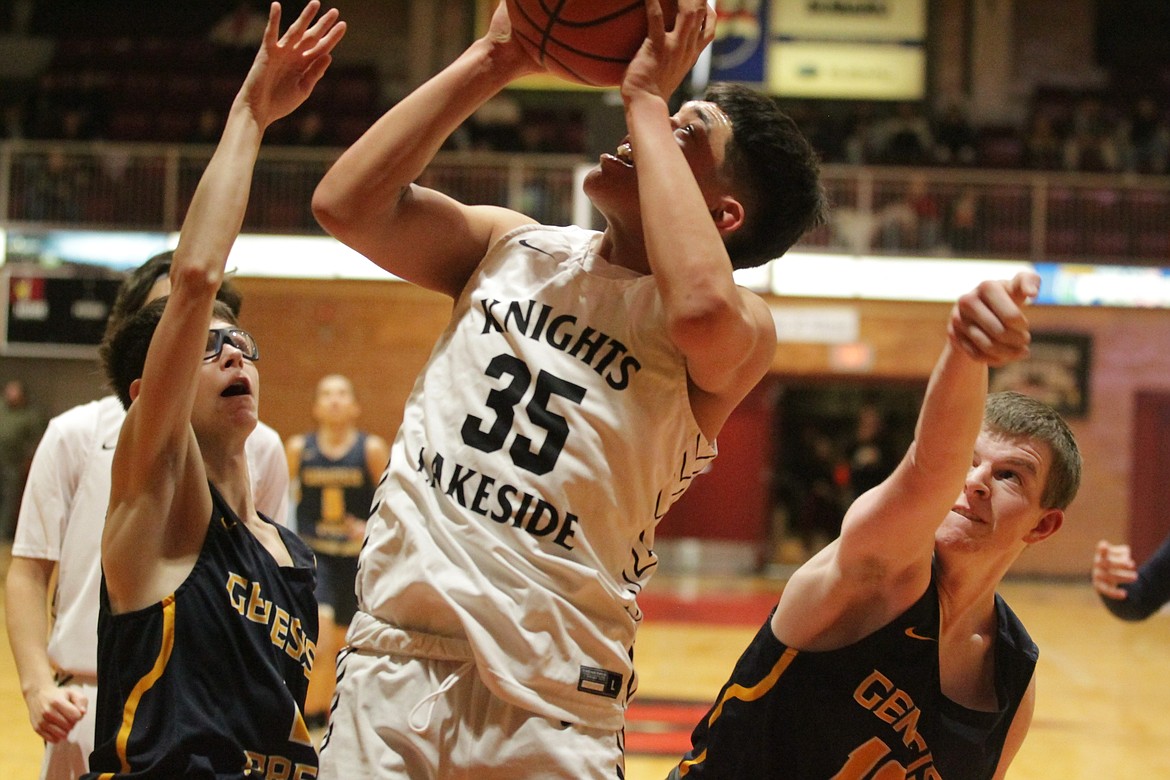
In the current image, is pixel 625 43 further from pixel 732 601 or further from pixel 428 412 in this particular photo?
pixel 732 601

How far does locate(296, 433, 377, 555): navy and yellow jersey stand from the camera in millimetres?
6891

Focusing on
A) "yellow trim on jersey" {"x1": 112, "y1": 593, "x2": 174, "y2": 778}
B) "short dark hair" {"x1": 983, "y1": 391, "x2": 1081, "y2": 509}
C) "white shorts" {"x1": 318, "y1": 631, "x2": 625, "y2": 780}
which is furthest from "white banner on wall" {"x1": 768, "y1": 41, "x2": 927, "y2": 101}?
"white shorts" {"x1": 318, "y1": 631, "x2": 625, "y2": 780}

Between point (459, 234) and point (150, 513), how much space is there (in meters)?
0.71

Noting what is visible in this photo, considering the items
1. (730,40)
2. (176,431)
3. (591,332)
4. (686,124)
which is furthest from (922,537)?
(730,40)

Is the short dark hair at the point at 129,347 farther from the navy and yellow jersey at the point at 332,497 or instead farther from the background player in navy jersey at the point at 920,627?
the navy and yellow jersey at the point at 332,497

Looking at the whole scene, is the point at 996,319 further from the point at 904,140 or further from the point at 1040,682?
the point at 904,140

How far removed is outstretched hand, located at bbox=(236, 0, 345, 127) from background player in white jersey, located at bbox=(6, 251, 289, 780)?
830 mm

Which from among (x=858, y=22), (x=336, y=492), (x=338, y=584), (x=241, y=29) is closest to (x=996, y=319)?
(x=338, y=584)

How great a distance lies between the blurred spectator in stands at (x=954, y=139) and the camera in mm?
15703

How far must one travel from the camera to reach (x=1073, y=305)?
13789 mm

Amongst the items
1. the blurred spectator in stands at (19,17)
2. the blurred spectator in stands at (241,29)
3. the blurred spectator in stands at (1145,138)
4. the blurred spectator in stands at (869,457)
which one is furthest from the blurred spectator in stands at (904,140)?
the blurred spectator in stands at (19,17)

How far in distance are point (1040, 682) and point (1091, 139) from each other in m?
10.2

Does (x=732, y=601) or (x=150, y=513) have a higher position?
(x=150, y=513)

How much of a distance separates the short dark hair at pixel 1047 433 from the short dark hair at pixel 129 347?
1.55m
